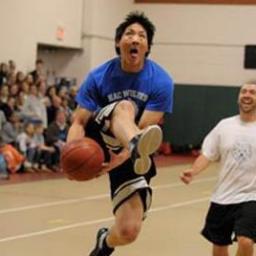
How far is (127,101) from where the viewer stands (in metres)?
5.44

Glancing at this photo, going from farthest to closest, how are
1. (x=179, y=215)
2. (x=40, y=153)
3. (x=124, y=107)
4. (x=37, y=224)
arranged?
(x=40, y=153) → (x=179, y=215) → (x=37, y=224) → (x=124, y=107)

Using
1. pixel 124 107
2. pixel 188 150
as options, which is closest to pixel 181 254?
pixel 124 107

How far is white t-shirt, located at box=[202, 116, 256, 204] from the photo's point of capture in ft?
19.4

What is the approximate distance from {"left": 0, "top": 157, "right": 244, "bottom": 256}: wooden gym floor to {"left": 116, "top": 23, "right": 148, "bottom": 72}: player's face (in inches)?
99.2

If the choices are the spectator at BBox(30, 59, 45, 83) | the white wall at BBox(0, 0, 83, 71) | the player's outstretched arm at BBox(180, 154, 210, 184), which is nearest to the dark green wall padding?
the white wall at BBox(0, 0, 83, 71)

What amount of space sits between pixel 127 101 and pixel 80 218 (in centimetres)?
449

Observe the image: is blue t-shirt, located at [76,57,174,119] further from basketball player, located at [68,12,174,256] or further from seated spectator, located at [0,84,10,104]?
seated spectator, located at [0,84,10,104]

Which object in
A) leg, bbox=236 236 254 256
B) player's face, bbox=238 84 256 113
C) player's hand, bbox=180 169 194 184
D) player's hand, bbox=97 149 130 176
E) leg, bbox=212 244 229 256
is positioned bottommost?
leg, bbox=212 244 229 256

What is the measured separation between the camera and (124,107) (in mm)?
5289

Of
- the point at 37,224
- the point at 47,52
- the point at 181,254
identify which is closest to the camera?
the point at 181,254

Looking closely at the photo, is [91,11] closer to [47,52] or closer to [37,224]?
[47,52]

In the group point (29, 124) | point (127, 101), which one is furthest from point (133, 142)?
point (29, 124)

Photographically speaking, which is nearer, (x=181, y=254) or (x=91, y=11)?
(x=181, y=254)

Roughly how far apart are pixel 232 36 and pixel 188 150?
12.0ft
